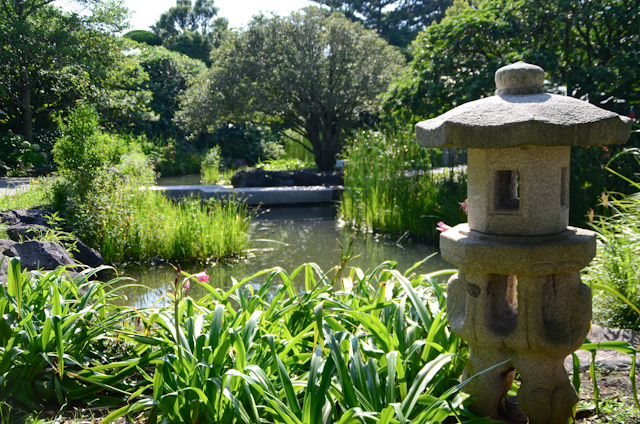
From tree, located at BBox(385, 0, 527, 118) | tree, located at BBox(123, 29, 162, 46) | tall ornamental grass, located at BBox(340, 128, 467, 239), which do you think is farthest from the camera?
tree, located at BBox(123, 29, 162, 46)

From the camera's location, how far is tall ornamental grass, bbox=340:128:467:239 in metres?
6.82

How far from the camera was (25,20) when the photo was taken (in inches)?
514

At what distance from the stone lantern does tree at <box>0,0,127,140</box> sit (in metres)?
13.8

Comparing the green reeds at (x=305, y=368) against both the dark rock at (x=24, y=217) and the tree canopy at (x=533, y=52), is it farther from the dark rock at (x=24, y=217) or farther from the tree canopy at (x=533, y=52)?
the tree canopy at (x=533, y=52)

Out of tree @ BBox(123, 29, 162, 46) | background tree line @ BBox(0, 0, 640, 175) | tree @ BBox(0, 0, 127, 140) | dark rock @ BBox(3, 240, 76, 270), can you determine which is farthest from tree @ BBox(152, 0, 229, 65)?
dark rock @ BBox(3, 240, 76, 270)

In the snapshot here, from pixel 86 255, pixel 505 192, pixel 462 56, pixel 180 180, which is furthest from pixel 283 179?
pixel 505 192

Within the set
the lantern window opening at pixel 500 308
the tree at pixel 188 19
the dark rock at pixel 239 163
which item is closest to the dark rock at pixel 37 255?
the lantern window opening at pixel 500 308

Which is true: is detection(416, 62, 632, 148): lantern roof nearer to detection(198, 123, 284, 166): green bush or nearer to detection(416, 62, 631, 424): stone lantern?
detection(416, 62, 631, 424): stone lantern

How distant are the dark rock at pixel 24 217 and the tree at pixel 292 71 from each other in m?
6.69

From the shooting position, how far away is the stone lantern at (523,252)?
168 cm

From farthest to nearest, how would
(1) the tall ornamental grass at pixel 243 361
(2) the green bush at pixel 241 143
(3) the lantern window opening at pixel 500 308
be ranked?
(2) the green bush at pixel 241 143 < (3) the lantern window opening at pixel 500 308 < (1) the tall ornamental grass at pixel 243 361

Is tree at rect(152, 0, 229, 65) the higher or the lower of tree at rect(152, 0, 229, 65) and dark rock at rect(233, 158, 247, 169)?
the higher

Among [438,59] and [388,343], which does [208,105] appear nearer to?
[438,59]

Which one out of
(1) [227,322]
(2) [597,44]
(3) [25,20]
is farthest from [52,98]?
(1) [227,322]
